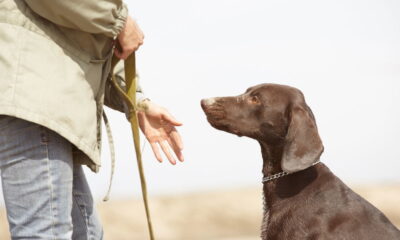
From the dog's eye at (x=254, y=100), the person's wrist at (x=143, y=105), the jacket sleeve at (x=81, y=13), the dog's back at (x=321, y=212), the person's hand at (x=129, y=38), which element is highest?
the jacket sleeve at (x=81, y=13)

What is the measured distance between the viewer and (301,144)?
154 inches

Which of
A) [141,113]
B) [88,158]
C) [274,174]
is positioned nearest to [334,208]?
[274,174]

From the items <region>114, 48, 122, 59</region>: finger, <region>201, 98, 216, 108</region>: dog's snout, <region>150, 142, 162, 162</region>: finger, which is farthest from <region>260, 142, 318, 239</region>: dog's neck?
<region>114, 48, 122, 59</region>: finger

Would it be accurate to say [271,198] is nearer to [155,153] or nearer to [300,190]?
[300,190]

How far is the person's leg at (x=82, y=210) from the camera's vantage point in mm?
3305

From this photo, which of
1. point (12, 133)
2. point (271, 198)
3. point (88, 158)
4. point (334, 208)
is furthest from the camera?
point (271, 198)

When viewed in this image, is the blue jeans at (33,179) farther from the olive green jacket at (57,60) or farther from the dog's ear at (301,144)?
the dog's ear at (301,144)

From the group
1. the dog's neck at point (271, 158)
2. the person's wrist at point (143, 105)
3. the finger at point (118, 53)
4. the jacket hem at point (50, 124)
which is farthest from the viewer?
the dog's neck at point (271, 158)

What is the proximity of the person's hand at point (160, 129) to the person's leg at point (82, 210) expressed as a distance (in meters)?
0.40

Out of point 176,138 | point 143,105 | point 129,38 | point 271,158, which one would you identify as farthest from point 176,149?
point 271,158

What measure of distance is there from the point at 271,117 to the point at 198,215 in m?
6.64

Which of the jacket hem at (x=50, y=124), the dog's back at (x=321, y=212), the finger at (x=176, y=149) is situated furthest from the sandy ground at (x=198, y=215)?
the jacket hem at (x=50, y=124)

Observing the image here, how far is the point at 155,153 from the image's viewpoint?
11.3ft

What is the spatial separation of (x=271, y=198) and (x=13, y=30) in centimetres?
199
